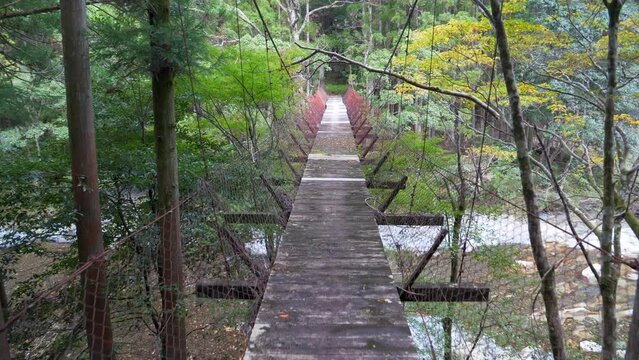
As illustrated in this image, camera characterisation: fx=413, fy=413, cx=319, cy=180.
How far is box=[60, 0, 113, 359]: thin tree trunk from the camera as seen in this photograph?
2465 millimetres

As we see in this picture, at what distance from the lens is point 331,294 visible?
2.61 metres

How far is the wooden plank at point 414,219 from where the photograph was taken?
4.03 m

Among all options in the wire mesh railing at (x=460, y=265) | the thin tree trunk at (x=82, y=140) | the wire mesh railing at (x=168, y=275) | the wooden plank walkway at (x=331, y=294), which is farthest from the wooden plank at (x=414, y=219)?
the thin tree trunk at (x=82, y=140)

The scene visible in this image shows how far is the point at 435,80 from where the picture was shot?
310 inches

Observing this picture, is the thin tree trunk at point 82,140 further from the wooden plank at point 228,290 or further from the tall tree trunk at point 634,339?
the tall tree trunk at point 634,339

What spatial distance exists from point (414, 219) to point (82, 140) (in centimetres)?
289

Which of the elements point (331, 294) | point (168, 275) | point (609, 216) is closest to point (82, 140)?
point (168, 275)

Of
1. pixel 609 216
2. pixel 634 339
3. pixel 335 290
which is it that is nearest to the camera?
pixel 634 339

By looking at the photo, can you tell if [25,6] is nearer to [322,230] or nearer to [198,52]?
[198,52]

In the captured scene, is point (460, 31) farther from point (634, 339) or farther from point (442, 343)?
point (634, 339)

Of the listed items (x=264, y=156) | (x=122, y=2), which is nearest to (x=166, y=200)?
(x=122, y=2)

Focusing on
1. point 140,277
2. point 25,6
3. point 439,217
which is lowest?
point 140,277

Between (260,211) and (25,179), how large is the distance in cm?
198

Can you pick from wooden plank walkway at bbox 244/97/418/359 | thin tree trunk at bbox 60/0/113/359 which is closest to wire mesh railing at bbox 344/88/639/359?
wooden plank walkway at bbox 244/97/418/359
